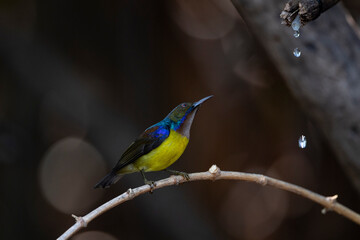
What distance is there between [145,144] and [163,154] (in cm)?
12

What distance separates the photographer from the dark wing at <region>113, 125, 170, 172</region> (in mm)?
2699

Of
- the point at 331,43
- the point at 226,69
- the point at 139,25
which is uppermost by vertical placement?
the point at 139,25

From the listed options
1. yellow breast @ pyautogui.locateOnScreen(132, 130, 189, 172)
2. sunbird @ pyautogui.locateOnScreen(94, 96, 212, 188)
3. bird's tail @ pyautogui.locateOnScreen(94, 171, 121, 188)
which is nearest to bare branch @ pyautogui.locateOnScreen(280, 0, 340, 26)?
sunbird @ pyautogui.locateOnScreen(94, 96, 212, 188)

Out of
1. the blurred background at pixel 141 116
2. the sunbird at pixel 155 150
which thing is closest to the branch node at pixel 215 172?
the sunbird at pixel 155 150

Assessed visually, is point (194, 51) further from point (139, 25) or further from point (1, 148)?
point (1, 148)

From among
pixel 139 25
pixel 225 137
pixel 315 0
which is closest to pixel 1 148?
pixel 139 25

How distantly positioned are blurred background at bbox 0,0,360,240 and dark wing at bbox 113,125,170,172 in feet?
6.06

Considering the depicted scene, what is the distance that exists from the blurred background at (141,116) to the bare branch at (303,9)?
2.71 metres

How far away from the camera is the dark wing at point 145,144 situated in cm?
270

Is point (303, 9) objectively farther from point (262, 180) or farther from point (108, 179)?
point (108, 179)

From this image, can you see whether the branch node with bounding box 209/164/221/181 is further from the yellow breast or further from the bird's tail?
the bird's tail

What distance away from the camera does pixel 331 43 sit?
311 cm

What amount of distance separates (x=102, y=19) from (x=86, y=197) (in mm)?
1757

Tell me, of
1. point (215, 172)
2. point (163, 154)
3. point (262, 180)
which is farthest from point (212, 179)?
point (163, 154)
